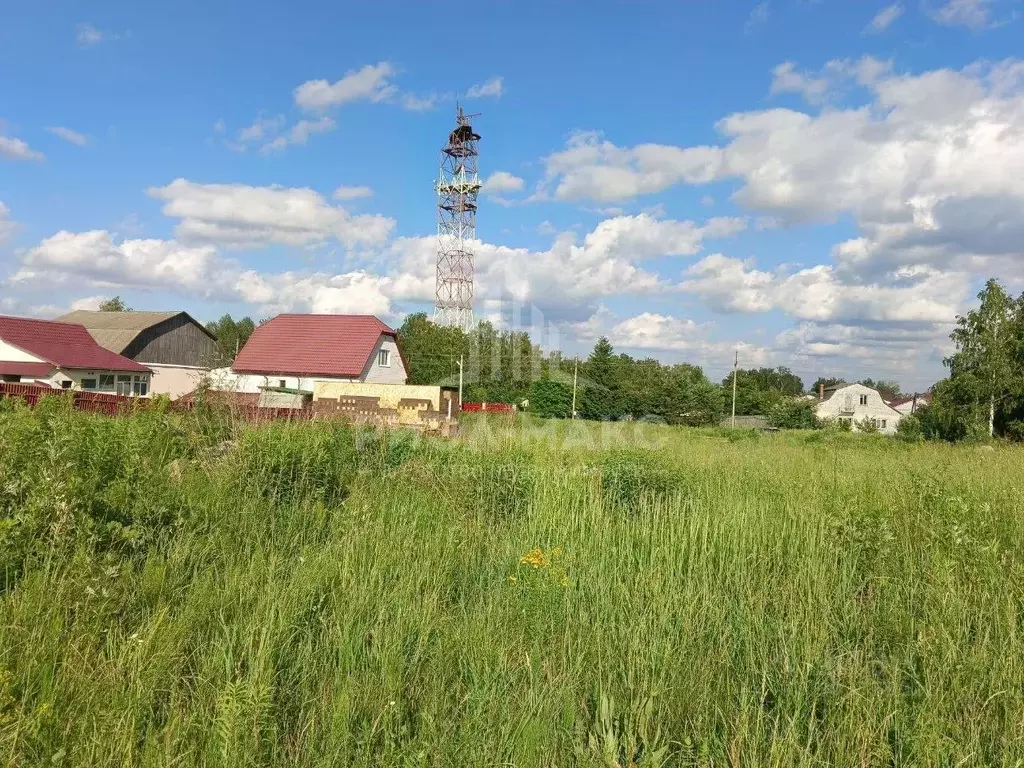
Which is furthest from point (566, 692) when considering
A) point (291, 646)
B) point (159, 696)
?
point (159, 696)

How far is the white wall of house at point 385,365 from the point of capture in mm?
31797

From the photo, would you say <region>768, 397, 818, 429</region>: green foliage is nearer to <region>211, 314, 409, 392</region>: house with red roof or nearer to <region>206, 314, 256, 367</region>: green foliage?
<region>211, 314, 409, 392</region>: house with red roof

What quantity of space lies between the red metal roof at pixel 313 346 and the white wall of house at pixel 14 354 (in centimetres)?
826

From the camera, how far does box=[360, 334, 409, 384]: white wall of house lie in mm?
31797

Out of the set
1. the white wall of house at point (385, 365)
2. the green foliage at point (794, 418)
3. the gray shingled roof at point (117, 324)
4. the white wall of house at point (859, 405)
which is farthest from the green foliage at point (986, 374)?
the gray shingled roof at point (117, 324)

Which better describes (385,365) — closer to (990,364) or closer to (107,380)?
(107,380)

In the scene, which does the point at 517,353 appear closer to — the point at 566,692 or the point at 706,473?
the point at 706,473

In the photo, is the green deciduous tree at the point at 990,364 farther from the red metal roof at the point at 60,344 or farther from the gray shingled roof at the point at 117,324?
the gray shingled roof at the point at 117,324

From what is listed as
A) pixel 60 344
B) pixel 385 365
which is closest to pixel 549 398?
pixel 385 365

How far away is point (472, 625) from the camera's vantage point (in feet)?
11.1

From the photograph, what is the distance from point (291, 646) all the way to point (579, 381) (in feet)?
138

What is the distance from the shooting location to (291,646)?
3.22m

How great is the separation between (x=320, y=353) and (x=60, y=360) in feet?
36.0

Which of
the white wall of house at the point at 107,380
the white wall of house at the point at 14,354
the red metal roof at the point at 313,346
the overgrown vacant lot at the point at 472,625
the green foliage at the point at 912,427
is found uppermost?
the red metal roof at the point at 313,346
